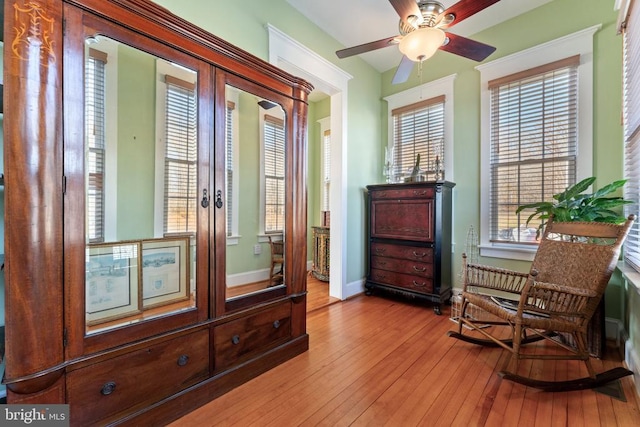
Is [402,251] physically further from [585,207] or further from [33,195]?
[33,195]

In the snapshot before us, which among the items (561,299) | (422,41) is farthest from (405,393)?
(422,41)

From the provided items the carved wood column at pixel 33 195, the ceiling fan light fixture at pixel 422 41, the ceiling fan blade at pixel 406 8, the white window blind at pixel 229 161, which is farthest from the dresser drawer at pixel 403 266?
the carved wood column at pixel 33 195

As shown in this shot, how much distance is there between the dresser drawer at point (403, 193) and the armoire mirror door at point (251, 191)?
1.68 m

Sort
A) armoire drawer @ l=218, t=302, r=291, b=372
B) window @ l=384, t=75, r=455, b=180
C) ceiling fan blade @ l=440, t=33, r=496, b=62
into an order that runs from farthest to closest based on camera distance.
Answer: window @ l=384, t=75, r=455, b=180
ceiling fan blade @ l=440, t=33, r=496, b=62
armoire drawer @ l=218, t=302, r=291, b=372

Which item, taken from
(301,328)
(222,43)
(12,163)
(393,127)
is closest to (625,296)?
(301,328)

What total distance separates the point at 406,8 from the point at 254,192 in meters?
1.55

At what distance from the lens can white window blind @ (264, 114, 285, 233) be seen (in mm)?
1903

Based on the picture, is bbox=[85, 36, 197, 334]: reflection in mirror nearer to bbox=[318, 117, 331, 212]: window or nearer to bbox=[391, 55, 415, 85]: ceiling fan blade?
bbox=[391, 55, 415, 85]: ceiling fan blade

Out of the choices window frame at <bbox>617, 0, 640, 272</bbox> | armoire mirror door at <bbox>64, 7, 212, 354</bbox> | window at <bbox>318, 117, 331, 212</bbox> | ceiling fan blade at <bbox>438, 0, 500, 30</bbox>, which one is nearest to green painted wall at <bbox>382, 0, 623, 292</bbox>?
window frame at <bbox>617, 0, 640, 272</bbox>

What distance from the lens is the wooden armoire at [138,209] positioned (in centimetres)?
100

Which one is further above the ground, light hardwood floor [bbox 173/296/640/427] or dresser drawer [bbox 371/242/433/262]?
dresser drawer [bbox 371/242/433/262]

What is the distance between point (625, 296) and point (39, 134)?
3.74 m

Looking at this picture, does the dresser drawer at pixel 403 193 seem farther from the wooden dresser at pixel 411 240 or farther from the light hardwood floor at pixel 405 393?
the light hardwood floor at pixel 405 393

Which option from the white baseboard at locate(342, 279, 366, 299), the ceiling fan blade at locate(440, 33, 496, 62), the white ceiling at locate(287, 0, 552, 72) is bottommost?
the white baseboard at locate(342, 279, 366, 299)
